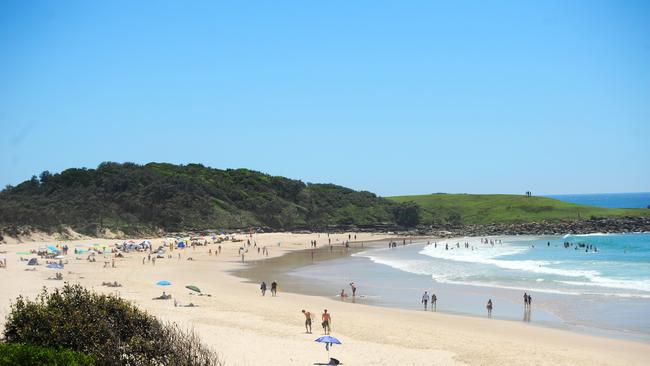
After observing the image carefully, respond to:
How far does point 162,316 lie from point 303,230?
7196 cm

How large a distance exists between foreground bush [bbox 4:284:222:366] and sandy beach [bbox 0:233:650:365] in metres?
3.86

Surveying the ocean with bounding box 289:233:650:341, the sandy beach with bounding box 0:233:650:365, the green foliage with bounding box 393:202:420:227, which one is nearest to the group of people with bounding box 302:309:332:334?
the sandy beach with bounding box 0:233:650:365

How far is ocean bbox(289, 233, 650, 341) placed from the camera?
24.9m

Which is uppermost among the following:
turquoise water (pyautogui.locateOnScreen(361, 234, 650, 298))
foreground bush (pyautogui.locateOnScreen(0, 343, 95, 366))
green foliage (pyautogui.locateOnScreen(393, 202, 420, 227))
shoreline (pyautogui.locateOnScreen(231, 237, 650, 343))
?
green foliage (pyautogui.locateOnScreen(393, 202, 420, 227))

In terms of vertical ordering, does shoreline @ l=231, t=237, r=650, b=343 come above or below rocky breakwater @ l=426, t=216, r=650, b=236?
below

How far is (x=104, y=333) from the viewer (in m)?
12.1

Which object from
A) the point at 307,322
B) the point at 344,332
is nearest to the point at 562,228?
the point at 344,332

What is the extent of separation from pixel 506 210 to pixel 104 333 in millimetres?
117356

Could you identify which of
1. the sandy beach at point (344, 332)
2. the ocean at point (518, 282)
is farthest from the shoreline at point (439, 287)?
the sandy beach at point (344, 332)

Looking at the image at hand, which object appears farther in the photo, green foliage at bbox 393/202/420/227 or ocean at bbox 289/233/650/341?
green foliage at bbox 393/202/420/227

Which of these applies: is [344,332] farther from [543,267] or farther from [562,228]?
[562,228]

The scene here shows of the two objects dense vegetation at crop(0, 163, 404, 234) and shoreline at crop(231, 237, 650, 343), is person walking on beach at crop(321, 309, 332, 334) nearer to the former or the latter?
shoreline at crop(231, 237, 650, 343)

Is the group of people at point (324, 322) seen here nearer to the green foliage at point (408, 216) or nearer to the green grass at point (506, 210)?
the green foliage at point (408, 216)

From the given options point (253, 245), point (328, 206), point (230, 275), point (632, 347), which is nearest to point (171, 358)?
point (632, 347)
